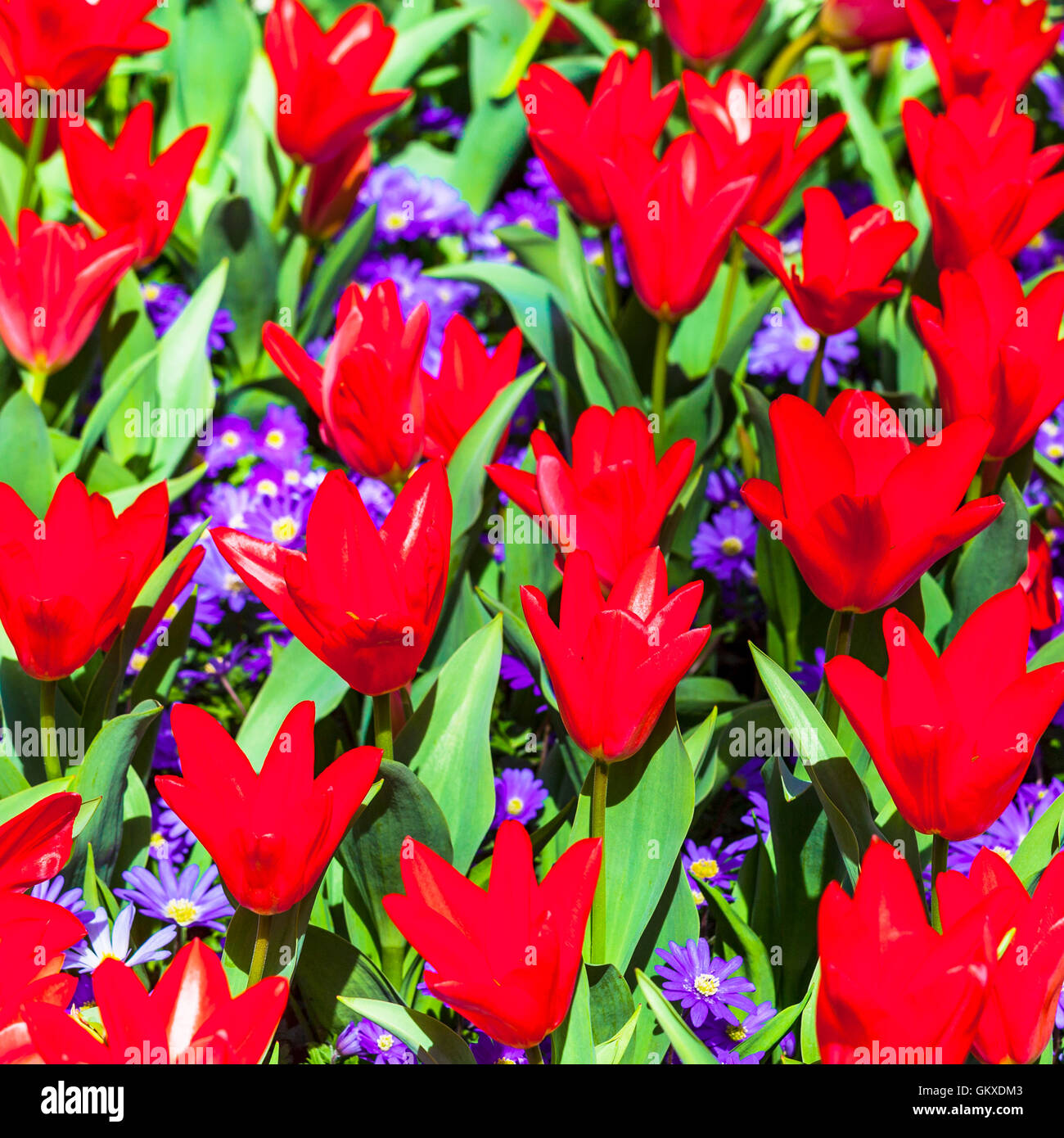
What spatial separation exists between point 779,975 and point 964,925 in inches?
18.7

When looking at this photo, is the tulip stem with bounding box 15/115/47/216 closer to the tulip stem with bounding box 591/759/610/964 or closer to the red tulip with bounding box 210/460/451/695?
the red tulip with bounding box 210/460/451/695

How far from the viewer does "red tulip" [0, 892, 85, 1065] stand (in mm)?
835

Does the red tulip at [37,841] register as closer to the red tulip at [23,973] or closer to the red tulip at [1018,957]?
the red tulip at [23,973]

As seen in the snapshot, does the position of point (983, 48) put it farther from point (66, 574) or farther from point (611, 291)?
point (66, 574)

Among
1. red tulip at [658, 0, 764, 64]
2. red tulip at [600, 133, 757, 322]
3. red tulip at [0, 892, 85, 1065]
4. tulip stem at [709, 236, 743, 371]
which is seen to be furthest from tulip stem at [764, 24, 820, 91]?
red tulip at [0, 892, 85, 1065]

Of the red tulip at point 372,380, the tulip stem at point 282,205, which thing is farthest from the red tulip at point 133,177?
the red tulip at point 372,380

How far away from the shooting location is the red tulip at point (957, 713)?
36.4 inches

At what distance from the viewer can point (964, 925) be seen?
31.4 inches

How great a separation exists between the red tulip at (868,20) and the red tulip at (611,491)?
151cm

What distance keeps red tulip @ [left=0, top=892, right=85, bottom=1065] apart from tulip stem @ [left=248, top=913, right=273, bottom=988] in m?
0.13

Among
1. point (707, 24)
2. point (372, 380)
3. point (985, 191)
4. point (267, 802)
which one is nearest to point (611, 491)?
point (372, 380)

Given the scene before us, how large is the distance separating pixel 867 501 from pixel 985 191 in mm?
767

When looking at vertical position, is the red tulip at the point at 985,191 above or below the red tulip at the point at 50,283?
above

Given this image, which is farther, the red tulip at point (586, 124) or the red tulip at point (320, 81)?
the red tulip at point (320, 81)
